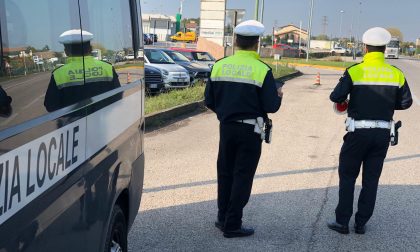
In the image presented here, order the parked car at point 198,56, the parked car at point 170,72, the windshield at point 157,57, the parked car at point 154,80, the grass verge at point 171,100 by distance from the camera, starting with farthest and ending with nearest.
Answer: the parked car at point 198,56 < the windshield at point 157,57 < the parked car at point 170,72 < the parked car at point 154,80 < the grass verge at point 171,100

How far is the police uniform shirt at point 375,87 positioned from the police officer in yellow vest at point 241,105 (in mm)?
730

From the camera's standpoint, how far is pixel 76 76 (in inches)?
94.6

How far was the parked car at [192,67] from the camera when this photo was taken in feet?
62.2

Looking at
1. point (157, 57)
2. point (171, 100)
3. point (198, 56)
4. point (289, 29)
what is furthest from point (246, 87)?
point (289, 29)

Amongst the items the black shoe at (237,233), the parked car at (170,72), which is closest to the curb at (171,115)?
the parked car at (170,72)

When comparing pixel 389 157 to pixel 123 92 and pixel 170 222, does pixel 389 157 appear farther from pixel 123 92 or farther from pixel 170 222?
pixel 123 92

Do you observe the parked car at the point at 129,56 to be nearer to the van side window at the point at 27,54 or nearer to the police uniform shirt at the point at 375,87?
the van side window at the point at 27,54

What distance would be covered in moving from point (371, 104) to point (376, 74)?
0.28 metres

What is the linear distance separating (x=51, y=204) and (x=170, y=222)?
3.06 m

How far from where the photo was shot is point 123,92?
3387 mm

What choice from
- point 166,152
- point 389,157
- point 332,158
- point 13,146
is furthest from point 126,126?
point 389,157

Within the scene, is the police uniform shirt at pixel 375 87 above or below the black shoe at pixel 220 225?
above

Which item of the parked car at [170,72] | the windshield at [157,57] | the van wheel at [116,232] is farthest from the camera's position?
the windshield at [157,57]

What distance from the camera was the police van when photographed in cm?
174
